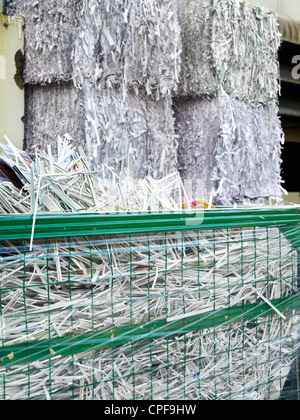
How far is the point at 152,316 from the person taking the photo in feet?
6.37

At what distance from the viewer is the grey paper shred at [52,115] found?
3.49m

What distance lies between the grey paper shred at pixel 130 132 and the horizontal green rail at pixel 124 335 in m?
1.32

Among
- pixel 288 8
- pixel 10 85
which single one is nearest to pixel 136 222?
pixel 10 85

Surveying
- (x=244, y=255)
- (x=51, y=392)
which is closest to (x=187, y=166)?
(x=244, y=255)

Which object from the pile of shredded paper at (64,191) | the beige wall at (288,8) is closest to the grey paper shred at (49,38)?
the pile of shredded paper at (64,191)

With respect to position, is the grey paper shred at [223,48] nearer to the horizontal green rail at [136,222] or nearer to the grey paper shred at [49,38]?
the grey paper shred at [49,38]

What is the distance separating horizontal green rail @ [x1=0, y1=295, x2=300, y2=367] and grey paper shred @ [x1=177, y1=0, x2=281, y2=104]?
7.33ft

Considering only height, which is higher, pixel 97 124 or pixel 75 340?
pixel 97 124

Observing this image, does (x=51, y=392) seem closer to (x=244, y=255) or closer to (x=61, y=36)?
(x=244, y=255)

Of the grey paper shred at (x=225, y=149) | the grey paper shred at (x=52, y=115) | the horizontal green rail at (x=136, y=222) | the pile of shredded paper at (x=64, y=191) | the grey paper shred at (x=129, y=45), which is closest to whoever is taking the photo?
the horizontal green rail at (x=136, y=222)

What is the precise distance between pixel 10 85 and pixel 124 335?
224 centimetres

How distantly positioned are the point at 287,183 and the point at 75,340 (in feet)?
21.2

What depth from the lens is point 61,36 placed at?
11.4ft

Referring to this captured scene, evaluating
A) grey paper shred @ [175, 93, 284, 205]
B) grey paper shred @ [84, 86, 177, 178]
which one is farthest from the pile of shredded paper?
grey paper shred @ [175, 93, 284, 205]
